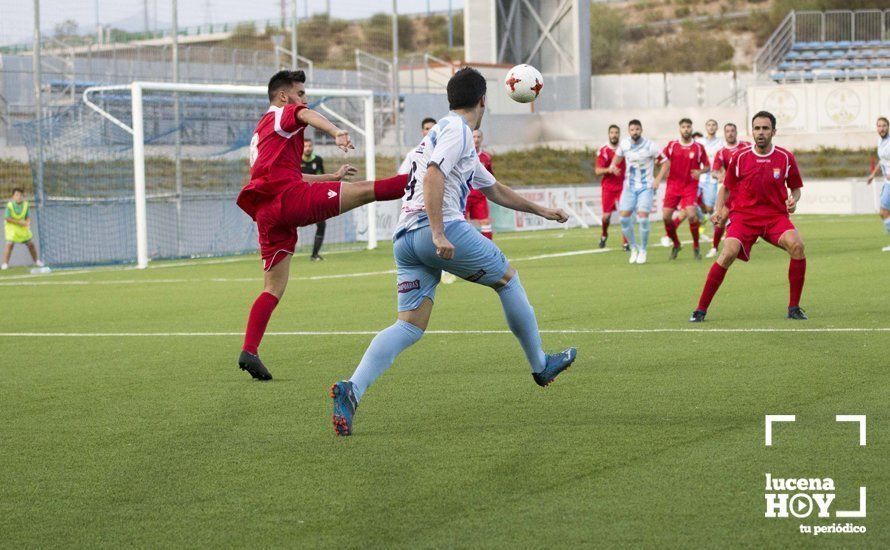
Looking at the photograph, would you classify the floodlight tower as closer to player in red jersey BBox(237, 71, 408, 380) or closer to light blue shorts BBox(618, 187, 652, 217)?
light blue shorts BBox(618, 187, 652, 217)

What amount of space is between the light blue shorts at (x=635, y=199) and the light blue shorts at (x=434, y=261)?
545 inches

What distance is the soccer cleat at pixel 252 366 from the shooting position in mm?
8688

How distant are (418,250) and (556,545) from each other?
2500 millimetres

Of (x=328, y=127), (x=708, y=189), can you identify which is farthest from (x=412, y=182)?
(x=708, y=189)

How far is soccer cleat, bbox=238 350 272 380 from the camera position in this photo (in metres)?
8.69

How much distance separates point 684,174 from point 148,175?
39.2 ft

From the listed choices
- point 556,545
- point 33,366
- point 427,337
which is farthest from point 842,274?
point 556,545

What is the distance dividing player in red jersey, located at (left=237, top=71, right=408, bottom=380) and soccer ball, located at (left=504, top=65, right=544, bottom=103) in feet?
4.06

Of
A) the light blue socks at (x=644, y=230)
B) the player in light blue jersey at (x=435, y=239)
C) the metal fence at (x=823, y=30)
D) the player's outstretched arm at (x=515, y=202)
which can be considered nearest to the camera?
the player in light blue jersey at (x=435, y=239)

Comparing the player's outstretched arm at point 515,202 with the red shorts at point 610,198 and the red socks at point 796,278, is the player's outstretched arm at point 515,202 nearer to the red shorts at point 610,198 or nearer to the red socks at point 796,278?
the red socks at point 796,278

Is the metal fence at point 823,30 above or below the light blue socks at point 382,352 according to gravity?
above

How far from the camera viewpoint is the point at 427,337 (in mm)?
11031

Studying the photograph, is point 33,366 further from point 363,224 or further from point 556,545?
point 363,224

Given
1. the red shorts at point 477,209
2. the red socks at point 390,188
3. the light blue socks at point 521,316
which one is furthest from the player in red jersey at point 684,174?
the light blue socks at point 521,316
